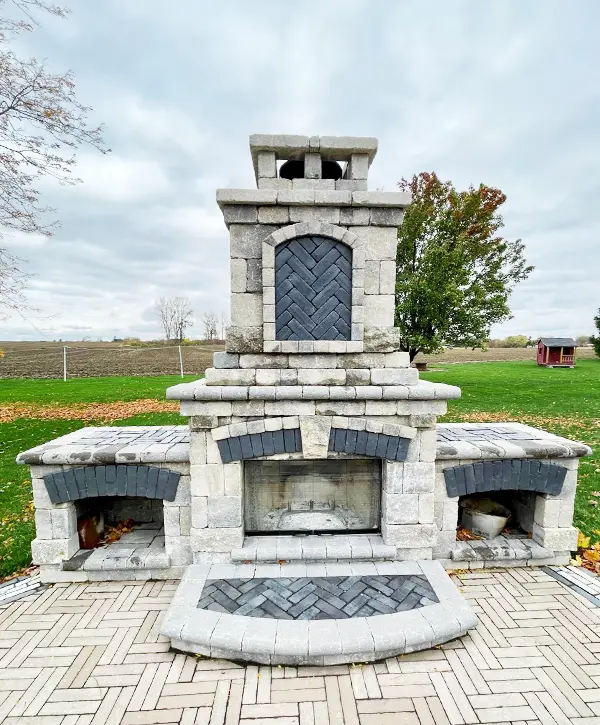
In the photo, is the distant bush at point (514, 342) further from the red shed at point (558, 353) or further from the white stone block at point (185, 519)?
the white stone block at point (185, 519)

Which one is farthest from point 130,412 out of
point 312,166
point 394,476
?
point 312,166

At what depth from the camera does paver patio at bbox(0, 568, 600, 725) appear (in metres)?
2.86

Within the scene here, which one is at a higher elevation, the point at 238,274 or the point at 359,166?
the point at 359,166

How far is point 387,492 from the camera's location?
14.8 feet

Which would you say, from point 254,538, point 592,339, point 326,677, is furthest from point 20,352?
point 592,339

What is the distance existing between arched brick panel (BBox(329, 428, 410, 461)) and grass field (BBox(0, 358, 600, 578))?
3.76 meters

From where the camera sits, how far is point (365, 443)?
4.35m

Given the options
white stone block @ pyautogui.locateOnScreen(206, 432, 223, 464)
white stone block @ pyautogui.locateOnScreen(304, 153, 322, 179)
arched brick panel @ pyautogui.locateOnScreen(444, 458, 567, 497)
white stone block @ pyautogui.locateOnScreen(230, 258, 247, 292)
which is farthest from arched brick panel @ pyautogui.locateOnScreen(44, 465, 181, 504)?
white stone block @ pyautogui.locateOnScreen(304, 153, 322, 179)

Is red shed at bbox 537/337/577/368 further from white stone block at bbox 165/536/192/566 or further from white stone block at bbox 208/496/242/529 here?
white stone block at bbox 165/536/192/566

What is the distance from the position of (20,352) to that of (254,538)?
1267 inches

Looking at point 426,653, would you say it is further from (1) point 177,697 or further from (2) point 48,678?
(2) point 48,678

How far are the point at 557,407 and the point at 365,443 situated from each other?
13.0m

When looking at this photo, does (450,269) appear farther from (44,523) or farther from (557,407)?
(44,523)

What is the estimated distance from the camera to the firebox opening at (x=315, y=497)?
15.6 feet
